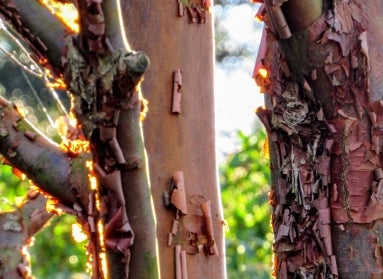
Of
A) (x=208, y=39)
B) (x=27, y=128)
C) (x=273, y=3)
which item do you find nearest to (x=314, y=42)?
(x=273, y=3)

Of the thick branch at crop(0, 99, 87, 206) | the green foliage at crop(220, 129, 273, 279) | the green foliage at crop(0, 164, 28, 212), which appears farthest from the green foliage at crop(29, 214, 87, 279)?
the thick branch at crop(0, 99, 87, 206)

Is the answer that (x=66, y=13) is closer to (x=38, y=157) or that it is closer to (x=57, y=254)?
(x=38, y=157)

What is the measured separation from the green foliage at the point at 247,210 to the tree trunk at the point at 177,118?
2.19 meters

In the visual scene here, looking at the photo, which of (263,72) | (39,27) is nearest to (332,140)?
(263,72)

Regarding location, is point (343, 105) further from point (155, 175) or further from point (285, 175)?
point (155, 175)

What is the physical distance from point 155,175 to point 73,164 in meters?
0.10

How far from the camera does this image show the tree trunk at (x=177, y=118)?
1.23 metres

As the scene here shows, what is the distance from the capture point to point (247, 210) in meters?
3.71

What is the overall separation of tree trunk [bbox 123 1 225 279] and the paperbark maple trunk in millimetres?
125

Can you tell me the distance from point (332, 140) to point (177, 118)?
0.67 feet

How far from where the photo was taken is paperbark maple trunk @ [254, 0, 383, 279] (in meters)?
1.16

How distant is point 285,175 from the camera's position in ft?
3.90

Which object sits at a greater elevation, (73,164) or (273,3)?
(273,3)

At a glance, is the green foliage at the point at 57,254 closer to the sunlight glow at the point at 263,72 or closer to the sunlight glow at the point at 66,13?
the sunlight glow at the point at 66,13
